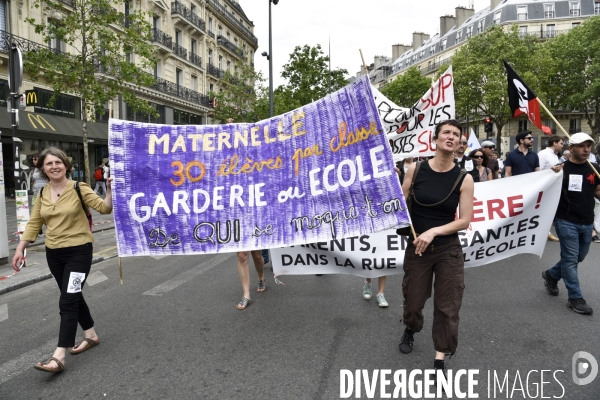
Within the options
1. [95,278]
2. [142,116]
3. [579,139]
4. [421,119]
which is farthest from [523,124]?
[95,278]

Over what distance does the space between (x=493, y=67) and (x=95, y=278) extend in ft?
130

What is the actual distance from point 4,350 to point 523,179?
543cm

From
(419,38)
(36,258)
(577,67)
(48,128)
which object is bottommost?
(36,258)

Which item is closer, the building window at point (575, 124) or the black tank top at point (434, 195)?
the black tank top at point (434, 195)

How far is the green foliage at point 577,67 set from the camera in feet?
130

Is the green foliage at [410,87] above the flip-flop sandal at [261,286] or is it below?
above

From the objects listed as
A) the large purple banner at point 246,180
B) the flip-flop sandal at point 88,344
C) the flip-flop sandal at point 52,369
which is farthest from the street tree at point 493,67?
the flip-flop sandal at point 52,369

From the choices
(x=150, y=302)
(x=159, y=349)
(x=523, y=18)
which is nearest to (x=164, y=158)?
(x=159, y=349)

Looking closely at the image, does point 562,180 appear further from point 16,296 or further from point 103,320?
point 16,296

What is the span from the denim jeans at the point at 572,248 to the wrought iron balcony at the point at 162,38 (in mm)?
30526

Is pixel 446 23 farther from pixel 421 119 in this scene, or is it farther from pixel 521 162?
pixel 421 119

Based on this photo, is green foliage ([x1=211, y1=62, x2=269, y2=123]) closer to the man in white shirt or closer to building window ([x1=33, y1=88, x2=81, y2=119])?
building window ([x1=33, y1=88, x2=81, y2=119])

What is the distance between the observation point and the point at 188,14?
3466 cm

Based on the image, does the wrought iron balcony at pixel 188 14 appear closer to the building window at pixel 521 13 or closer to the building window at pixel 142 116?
the building window at pixel 142 116
